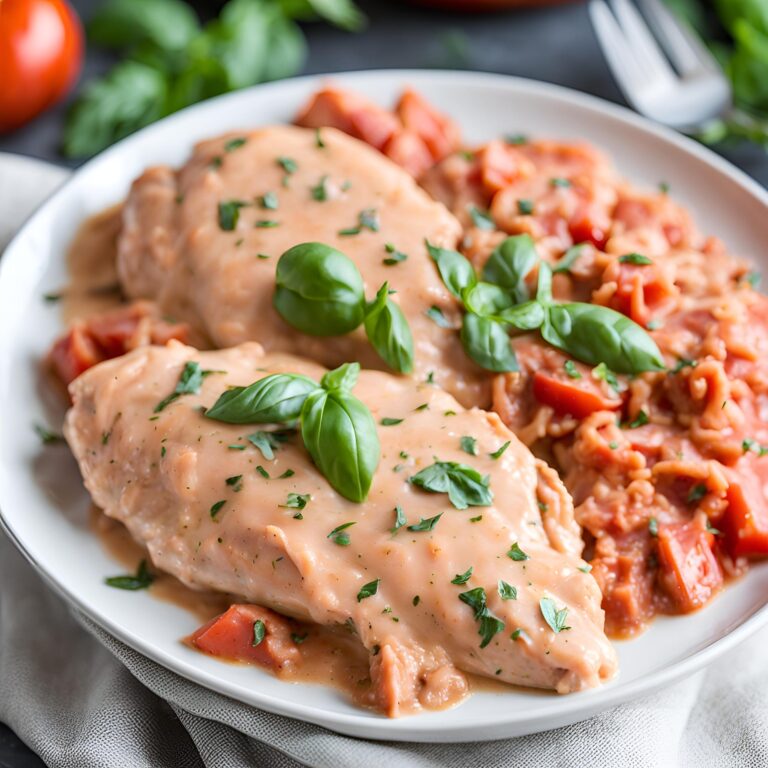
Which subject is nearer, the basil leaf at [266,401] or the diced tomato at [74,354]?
the basil leaf at [266,401]

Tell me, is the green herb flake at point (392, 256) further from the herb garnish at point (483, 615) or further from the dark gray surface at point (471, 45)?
the dark gray surface at point (471, 45)

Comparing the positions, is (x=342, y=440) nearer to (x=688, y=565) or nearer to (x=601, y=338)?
(x=601, y=338)

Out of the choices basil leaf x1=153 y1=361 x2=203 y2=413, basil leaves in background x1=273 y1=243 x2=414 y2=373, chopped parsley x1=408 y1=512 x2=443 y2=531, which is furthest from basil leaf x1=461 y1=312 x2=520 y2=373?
basil leaf x1=153 y1=361 x2=203 y2=413

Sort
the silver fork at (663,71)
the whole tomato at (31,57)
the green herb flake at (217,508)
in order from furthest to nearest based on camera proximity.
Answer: the silver fork at (663,71)
the whole tomato at (31,57)
the green herb flake at (217,508)

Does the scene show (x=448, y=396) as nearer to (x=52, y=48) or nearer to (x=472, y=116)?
(x=472, y=116)

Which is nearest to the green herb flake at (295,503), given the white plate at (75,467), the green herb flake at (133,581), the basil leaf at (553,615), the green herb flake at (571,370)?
the white plate at (75,467)

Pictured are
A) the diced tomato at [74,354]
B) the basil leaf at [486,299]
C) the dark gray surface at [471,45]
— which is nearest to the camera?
the basil leaf at [486,299]

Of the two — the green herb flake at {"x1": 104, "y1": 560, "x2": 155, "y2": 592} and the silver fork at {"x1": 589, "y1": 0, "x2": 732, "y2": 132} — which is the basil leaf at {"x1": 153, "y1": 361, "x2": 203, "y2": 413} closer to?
the green herb flake at {"x1": 104, "y1": 560, "x2": 155, "y2": 592}

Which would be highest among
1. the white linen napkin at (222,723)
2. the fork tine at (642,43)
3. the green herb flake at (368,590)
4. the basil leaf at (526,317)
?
the fork tine at (642,43)
